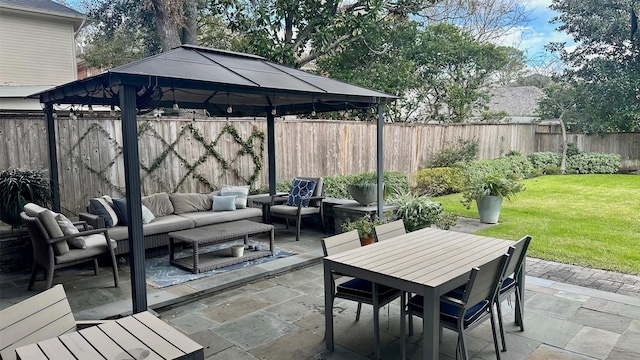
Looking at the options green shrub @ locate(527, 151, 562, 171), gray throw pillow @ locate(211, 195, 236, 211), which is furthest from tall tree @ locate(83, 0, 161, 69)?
green shrub @ locate(527, 151, 562, 171)

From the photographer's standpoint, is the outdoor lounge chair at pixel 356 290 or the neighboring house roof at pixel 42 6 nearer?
the outdoor lounge chair at pixel 356 290

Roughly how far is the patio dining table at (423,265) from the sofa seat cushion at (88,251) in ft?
8.63

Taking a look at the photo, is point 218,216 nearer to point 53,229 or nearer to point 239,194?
point 239,194

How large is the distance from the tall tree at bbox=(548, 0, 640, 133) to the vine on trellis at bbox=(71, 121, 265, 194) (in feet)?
43.5

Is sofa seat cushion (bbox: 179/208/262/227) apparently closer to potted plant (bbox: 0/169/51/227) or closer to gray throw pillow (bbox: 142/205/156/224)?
gray throw pillow (bbox: 142/205/156/224)

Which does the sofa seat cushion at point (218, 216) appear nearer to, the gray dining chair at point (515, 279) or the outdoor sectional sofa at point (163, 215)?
the outdoor sectional sofa at point (163, 215)

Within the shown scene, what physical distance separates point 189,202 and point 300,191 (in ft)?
5.71

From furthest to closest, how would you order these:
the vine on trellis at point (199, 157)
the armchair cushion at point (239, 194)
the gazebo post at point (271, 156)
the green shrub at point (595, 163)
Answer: the green shrub at point (595, 163), the gazebo post at point (271, 156), the armchair cushion at point (239, 194), the vine on trellis at point (199, 157)

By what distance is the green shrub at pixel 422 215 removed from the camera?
17.8 ft

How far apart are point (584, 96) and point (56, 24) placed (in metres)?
Answer: 17.3

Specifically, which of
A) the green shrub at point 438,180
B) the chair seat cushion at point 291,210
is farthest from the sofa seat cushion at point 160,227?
the green shrub at point 438,180

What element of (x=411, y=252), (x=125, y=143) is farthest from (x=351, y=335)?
(x=125, y=143)

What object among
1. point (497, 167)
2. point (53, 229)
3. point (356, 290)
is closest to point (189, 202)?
point (53, 229)

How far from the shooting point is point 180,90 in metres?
5.02
